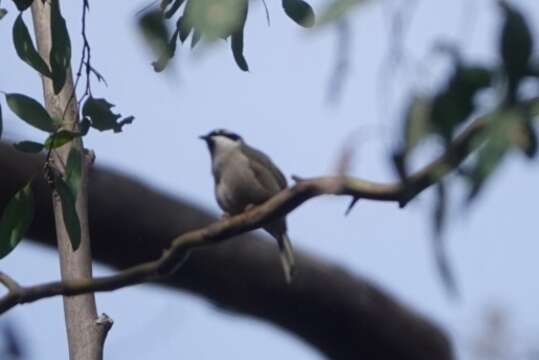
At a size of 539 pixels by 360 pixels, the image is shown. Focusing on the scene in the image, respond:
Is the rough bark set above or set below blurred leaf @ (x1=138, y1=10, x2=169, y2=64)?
below

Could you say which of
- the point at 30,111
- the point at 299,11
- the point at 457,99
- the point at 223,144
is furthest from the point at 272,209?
Result: the point at 223,144

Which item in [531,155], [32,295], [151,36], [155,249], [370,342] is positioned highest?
[151,36]

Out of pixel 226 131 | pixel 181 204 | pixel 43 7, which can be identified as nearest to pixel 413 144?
pixel 43 7

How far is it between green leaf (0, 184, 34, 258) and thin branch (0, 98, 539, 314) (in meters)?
0.27

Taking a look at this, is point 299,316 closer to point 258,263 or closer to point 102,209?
point 258,263

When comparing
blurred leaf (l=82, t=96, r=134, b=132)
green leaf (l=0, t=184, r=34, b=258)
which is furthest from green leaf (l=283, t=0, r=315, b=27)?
green leaf (l=0, t=184, r=34, b=258)

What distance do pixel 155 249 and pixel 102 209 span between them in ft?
0.69

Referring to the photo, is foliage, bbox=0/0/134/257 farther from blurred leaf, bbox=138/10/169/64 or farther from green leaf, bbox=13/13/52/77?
blurred leaf, bbox=138/10/169/64

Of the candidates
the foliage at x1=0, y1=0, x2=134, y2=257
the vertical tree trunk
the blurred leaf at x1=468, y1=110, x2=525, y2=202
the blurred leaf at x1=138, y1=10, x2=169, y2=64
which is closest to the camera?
the blurred leaf at x1=468, y1=110, x2=525, y2=202

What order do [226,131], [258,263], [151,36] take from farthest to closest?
[226,131] < [258,263] < [151,36]

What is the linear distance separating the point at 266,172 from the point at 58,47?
6.69 feet

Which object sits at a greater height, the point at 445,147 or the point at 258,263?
the point at 445,147

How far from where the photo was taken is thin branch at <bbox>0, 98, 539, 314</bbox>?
96 centimetres

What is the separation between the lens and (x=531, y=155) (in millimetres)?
Result: 936
